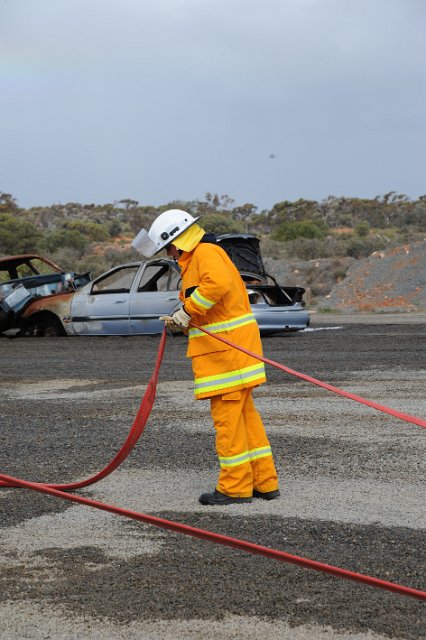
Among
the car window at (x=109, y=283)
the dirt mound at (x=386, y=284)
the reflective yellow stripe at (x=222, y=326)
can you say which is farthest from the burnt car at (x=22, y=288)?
the reflective yellow stripe at (x=222, y=326)

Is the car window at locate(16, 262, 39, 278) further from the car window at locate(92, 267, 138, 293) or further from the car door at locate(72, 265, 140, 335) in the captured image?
the car door at locate(72, 265, 140, 335)

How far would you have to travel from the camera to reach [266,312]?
1836cm

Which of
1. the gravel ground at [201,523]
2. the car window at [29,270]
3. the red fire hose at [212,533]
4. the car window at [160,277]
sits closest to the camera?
the red fire hose at [212,533]

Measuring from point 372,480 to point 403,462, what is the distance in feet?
2.13

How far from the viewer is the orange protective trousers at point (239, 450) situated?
6680 millimetres

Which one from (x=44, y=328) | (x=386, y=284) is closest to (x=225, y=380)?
(x=44, y=328)

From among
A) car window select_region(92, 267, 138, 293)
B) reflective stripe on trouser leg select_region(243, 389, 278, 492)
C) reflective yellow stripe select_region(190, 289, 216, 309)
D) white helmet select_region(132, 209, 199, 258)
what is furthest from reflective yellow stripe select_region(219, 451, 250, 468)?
car window select_region(92, 267, 138, 293)

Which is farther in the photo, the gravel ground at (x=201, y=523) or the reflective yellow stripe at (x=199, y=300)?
the reflective yellow stripe at (x=199, y=300)

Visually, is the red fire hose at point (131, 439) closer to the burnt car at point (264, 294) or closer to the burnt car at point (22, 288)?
the burnt car at point (264, 294)

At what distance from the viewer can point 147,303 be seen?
61.2 ft

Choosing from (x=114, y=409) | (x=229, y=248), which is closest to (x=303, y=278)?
(x=229, y=248)

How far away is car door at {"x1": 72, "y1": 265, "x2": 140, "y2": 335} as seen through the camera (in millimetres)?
18953

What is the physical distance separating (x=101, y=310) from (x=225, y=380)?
1264 cm

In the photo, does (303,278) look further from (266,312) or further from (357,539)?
(357,539)
